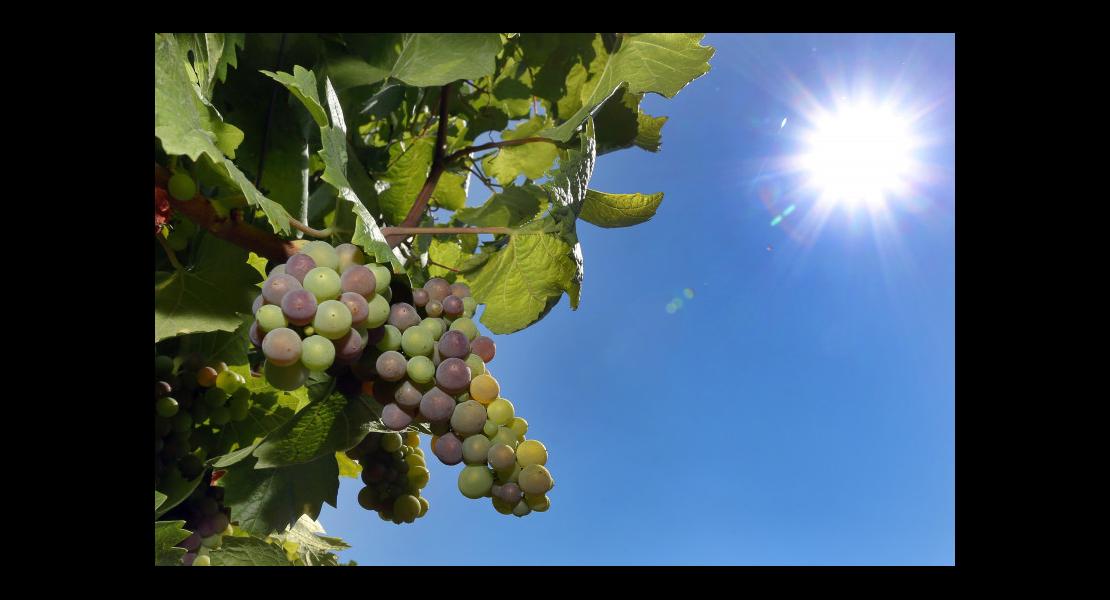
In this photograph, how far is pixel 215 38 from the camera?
1158mm

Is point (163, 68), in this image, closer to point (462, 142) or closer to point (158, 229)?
point (158, 229)

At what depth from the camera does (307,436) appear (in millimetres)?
1304

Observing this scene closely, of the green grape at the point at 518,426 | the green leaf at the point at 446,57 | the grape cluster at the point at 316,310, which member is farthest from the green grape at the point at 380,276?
the green leaf at the point at 446,57

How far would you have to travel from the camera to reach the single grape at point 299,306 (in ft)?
3.34

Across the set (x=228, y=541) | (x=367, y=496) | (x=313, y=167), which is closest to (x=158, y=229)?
(x=313, y=167)

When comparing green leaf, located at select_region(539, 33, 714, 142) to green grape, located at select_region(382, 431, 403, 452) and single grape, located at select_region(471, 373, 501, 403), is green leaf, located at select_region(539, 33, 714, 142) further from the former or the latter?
green grape, located at select_region(382, 431, 403, 452)

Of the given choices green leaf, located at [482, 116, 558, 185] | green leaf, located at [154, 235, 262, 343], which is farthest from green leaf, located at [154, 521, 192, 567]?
green leaf, located at [482, 116, 558, 185]

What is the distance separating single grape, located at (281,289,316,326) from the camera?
102 centimetres

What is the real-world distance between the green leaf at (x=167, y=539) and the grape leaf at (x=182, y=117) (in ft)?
2.05

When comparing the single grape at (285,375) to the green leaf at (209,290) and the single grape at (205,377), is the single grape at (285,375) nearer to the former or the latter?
the green leaf at (209,290)

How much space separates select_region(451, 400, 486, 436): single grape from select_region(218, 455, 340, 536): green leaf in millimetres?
404
